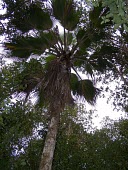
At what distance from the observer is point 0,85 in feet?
20.9

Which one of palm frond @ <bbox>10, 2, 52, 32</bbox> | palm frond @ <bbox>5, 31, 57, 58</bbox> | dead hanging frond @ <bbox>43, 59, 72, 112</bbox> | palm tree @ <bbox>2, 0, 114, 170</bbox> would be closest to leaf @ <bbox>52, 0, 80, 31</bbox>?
palm tree @ <bbox>2, 0, 114, 170</bbox>

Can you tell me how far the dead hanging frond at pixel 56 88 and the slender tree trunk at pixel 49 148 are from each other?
45 centimetres

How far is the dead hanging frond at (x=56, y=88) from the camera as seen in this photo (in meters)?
6.74

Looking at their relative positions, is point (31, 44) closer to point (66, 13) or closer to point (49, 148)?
point (66, 13)

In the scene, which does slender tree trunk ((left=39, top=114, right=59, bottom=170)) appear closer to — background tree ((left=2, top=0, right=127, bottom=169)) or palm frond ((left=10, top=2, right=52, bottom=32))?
background tree ((left=2, top=0, right=127, bottom=169))

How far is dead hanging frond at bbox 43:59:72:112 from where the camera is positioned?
265 inches

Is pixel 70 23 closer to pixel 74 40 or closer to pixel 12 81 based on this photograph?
pixel 74 40

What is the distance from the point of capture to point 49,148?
6.67m

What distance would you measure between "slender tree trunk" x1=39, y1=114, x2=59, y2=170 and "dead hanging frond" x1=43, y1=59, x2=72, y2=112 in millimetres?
453

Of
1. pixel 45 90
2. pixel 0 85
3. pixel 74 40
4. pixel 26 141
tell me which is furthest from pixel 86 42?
pixel 26 141

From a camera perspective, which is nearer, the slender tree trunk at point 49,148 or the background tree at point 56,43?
the slender tree trunk at point 49,148

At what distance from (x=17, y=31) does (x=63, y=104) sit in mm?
2887

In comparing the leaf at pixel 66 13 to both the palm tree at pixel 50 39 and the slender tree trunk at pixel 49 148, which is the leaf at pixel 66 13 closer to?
the palm tree at pixel 50 39

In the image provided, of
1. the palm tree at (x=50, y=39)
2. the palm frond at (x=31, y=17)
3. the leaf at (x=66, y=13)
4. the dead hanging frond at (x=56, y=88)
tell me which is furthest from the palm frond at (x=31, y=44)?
the dead hanging frond at (x=56, y=88)
